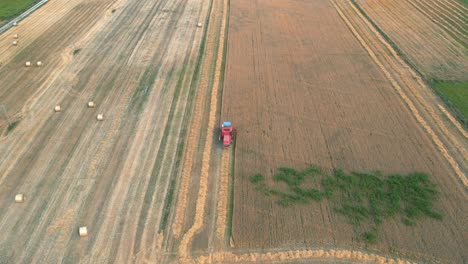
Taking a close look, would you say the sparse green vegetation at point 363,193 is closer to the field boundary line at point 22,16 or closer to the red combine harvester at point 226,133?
the red combine harvester at point 226,133

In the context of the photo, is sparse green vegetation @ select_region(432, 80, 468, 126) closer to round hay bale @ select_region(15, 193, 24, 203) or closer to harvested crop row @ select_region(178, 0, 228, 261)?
harvested crop row @ select_region(178, 0, 228, 261)

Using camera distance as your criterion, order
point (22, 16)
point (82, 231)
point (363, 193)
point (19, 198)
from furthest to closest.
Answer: point (22, 16), point (363, 193), point (19, 198), point (82, 231)

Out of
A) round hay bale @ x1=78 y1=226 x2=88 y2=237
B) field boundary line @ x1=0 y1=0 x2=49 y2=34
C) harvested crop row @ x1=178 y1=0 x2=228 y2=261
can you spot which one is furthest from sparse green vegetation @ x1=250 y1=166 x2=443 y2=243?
field boundary line @ x1=0 y1=0 x2=49 y2=34

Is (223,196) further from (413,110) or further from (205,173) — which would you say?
(413,110)

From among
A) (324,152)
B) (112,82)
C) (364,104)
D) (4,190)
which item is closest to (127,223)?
(4,190)

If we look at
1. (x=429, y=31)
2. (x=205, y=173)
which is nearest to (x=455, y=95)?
(x=429, y=31)

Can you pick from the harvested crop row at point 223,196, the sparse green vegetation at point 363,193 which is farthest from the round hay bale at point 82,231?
the sparse green vegetation at point 363,193
